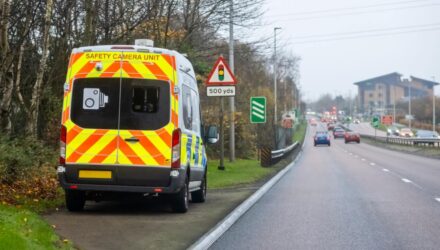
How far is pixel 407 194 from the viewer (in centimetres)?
1597

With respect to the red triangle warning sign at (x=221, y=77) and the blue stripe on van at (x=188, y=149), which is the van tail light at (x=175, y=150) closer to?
the blue stripe on van at (x=188, y=149)

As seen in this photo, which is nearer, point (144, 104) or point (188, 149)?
point (144, 104)

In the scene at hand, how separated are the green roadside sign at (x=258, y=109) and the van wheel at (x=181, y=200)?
15866 millimetres

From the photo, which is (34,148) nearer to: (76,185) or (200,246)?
(76,185)

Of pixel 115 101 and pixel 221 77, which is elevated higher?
pixel 221 77

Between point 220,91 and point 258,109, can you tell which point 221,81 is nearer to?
point 220,91

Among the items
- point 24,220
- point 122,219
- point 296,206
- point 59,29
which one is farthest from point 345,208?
point 59,29

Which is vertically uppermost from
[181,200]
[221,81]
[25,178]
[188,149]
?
[221,81]

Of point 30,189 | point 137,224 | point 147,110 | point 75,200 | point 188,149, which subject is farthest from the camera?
point 30,189

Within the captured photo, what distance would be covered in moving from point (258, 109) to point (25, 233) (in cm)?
2023

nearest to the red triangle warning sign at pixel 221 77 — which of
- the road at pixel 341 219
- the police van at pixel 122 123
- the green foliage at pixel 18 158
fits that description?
the road at pixel 341 219

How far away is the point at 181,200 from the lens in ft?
36.5

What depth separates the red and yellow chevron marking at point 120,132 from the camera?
10406mm

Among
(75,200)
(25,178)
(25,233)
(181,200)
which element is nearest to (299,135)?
(25,178)
